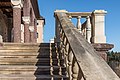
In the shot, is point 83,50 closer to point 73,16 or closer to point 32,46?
point 32,46

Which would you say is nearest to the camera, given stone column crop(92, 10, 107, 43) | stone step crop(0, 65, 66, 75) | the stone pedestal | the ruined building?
the ruined building

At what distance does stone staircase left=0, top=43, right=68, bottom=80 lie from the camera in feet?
17.5

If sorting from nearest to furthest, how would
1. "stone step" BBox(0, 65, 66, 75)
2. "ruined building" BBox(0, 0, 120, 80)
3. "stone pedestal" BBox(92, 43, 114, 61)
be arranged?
1. "ruined building" BBox(0, 0, 120, 80)
2. "stone step" BBox(0, 65, 66, 75)
3. "stone pedestal" BBox(92, 43, 114, 61)

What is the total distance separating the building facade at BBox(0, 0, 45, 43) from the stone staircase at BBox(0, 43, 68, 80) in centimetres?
123

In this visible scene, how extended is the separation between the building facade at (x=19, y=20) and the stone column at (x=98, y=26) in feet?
10.0

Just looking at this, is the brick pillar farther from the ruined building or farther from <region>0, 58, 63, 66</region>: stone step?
<region>0, 58, 63, 66</region>: stone step

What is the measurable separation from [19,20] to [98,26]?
13.4 ft

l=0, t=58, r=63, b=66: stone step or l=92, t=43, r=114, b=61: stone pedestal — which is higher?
l=92, t=43, r=114, b=61: stone pedestal

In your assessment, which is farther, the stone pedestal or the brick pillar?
the brick pillar

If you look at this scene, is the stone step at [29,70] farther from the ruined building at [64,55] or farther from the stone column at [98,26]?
the stone column at [98,26]

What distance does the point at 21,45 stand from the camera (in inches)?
327

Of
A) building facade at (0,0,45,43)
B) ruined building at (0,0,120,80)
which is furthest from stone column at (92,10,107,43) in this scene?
building facade at (0,0,45,43)

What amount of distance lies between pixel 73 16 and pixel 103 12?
1.13 m

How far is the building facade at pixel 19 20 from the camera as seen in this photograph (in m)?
11.5
